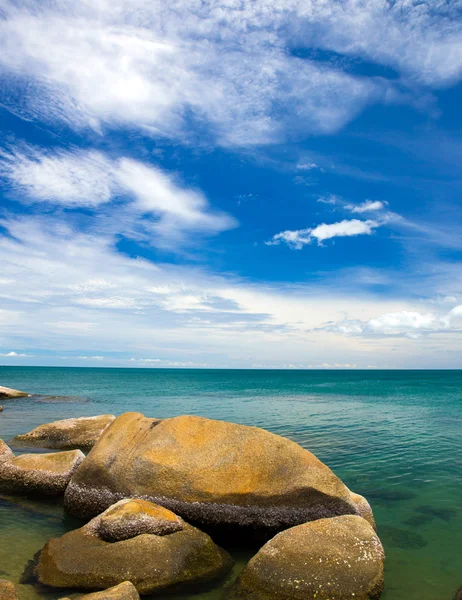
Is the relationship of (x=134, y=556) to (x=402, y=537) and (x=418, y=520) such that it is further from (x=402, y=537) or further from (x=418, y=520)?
(x=418, y=520)

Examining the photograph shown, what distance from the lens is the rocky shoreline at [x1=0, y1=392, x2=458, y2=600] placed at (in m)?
7.58

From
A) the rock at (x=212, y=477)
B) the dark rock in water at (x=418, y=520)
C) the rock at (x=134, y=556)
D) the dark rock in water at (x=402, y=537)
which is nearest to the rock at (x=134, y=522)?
the rock at (x=134, y=556)

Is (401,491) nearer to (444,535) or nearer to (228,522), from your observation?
(444,535)

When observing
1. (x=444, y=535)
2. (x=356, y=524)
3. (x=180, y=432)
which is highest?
(x=180, y=432)

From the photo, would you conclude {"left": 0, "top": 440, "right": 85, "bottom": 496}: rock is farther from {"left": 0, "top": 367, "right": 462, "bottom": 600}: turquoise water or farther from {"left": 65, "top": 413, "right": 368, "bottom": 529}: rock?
{"left": 65, "top": 413, "right": 368, "bottom": 529}: rock

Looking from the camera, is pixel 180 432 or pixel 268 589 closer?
pixel 268 589

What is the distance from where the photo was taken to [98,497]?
10.9 metres

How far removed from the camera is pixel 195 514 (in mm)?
9898

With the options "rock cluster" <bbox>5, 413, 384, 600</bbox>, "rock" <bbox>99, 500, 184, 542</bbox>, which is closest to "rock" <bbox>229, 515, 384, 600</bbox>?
"rock cluster" <bbox>5, 413, 384, 600</bbox>

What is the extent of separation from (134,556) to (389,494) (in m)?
8.96

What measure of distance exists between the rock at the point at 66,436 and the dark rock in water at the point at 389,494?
37.7 feet

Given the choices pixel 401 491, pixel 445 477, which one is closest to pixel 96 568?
pixel 401 491

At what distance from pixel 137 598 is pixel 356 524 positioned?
4.21m

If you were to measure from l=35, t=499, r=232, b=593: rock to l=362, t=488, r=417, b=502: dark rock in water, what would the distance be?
6.42m
